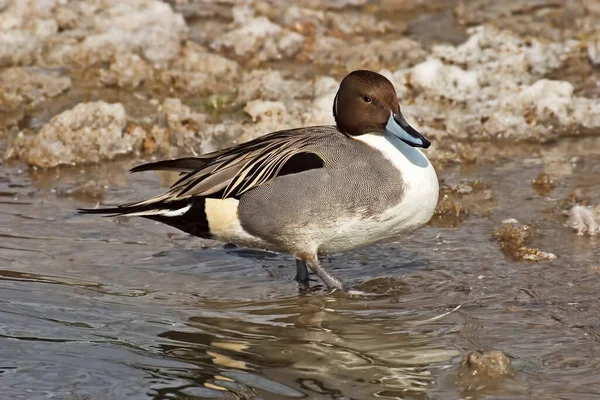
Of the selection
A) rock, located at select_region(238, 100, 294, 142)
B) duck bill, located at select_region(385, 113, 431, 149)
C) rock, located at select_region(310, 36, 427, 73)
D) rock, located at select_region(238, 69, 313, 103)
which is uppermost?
rock, located at select_region(310, 36, 427, 73)

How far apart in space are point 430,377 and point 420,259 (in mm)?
1609

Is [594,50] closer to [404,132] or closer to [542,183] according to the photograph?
[542,183]

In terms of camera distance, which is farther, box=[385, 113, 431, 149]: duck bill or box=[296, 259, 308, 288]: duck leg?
box=[296, 259, 308, 288]: duck leg

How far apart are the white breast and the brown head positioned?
7 cm

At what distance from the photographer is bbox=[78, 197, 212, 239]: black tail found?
5.23m

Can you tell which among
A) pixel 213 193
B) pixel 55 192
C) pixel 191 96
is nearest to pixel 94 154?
pixel 55 192

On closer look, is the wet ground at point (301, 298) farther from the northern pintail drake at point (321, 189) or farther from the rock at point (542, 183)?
the northern pintail drake at point (321, 189)

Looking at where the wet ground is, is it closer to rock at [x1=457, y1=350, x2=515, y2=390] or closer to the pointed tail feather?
rock at [x1=457, y1=350, x2=515, y2=390]

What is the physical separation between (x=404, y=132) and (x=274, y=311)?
1.01 metres

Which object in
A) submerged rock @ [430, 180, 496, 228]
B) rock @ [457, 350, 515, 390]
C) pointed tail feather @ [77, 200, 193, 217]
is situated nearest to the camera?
rock @ [457, 350, 515, 390]

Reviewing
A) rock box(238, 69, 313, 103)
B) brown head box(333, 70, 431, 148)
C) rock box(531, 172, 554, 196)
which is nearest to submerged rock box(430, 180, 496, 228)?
rock box(531, 172, 554, 196)

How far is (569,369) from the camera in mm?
4066

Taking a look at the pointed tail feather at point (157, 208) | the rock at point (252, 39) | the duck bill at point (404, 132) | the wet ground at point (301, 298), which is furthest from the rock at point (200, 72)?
the duck bill at point (404, 132)

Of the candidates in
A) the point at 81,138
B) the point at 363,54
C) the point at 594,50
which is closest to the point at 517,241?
the point at 81,138
